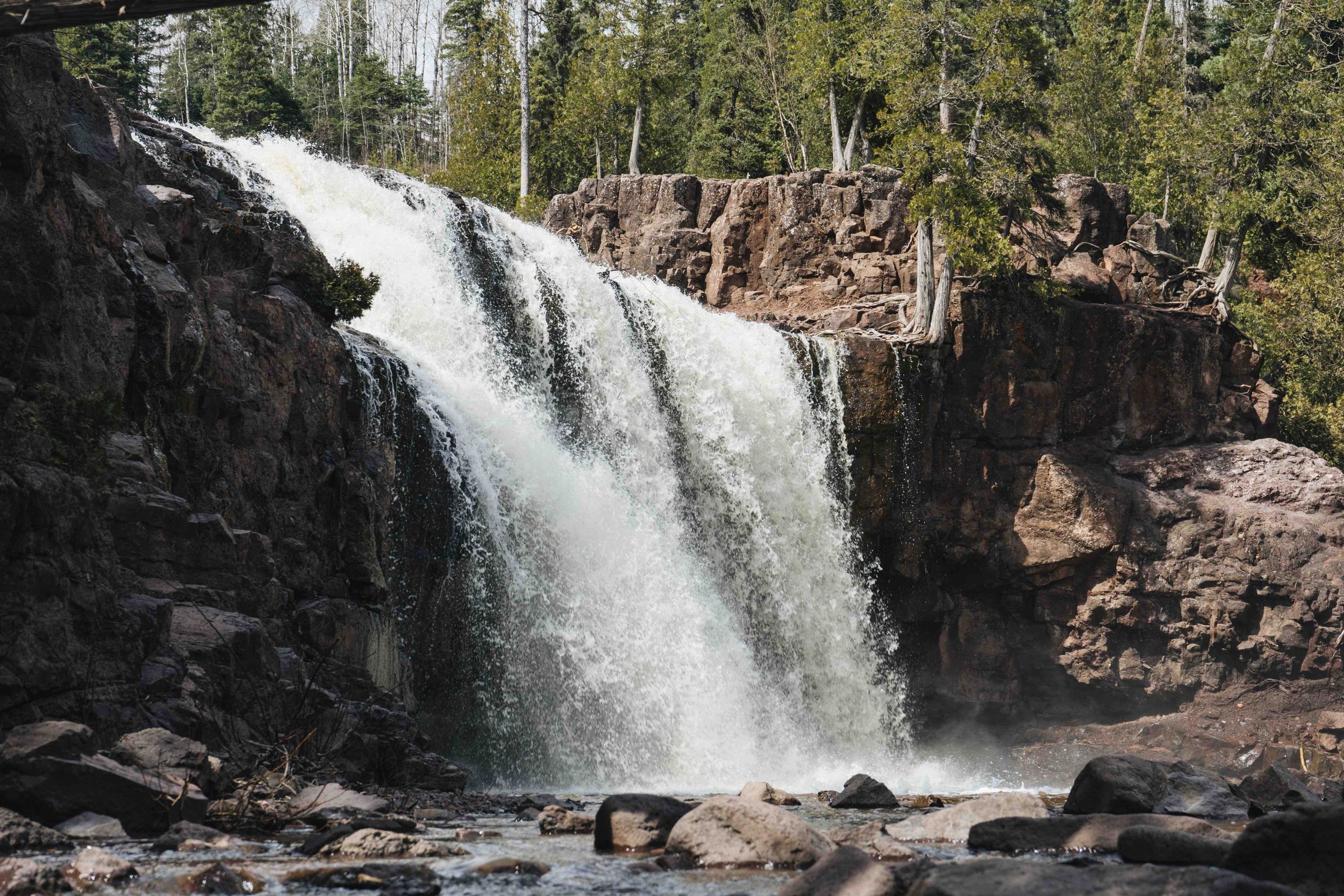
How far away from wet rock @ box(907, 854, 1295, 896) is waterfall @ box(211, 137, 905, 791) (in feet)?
40.2

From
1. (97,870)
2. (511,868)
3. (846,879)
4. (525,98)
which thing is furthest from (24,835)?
(525,98)

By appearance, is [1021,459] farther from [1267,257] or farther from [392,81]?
[392,81]

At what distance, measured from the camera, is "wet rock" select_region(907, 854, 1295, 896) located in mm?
6387

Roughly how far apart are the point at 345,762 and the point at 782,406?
1663 cm

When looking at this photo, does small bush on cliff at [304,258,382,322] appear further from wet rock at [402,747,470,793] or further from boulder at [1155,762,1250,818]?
boulder at [1155,762,1250,818]

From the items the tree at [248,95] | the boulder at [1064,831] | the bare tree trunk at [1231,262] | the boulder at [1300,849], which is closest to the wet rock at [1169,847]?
the boulder at [1300,849]

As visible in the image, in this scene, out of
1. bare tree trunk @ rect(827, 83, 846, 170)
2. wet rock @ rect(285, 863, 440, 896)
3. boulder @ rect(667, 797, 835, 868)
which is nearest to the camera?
wet rock @ rect(285, 863, 440, 896)

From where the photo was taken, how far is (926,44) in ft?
112

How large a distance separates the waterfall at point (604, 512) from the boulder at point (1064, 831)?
907 centimetres

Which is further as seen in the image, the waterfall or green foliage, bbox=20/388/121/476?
the waterfall

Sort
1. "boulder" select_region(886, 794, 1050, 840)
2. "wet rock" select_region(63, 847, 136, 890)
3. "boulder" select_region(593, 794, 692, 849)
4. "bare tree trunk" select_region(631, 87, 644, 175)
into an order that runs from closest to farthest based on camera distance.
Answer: "wet rock" select_region(63, 847, 136, 890) < "boulder" select_region(593, 794, 692, 849) < "boulder" select_region(886, 794, 1050, 840) < "bare tree trunk" select_region(631, 87, 644, 175)

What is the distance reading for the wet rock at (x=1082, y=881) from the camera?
21.0 feet

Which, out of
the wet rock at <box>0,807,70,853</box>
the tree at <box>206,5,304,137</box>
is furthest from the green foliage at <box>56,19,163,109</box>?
the wet rock at <box>0,807,70,853</box>

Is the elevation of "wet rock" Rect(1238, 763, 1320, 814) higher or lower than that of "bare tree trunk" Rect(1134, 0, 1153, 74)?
lower
